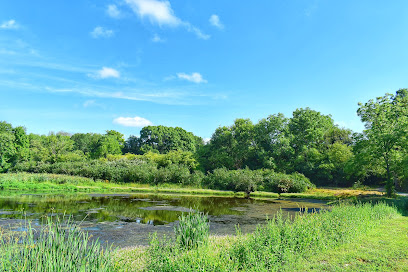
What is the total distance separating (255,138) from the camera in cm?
4594

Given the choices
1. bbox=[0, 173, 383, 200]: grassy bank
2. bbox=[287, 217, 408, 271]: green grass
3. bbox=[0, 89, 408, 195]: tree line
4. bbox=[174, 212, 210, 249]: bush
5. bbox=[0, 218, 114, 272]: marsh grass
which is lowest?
bbox=[0, 173, 383, 200]: grassy bank

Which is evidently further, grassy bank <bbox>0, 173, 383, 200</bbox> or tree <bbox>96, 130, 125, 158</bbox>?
tree <bbox>96, 130, 125, 158</bbox>

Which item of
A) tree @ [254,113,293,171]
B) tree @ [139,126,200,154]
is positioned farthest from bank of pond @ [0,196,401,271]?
tree @ [139,126,200,154]

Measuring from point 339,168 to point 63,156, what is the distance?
50768 mm

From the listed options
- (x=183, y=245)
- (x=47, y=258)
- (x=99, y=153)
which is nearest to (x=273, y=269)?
(x=183, y=245)

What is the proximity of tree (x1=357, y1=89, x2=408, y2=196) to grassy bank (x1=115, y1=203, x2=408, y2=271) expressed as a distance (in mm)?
14653

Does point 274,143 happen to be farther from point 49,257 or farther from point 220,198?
point 49,257

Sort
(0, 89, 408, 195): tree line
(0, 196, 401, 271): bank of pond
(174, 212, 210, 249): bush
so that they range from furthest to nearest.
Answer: (0, 89, 408, 195): tree line
(174, 212, 210, 249): bush
(0, 196, 401, 271): bank of pond

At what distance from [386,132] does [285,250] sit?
22.2 meters

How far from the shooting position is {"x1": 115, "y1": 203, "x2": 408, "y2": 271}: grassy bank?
5.24 meters

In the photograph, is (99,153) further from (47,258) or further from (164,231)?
(47,258)

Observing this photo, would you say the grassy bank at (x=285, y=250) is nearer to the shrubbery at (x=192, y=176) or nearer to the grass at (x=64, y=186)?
the shrubbery at (x=192, y=176)

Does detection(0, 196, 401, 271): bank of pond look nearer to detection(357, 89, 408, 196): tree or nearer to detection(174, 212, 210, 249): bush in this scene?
detection(174, 212, 210, 249): bush

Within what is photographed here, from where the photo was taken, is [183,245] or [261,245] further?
[183,245]
